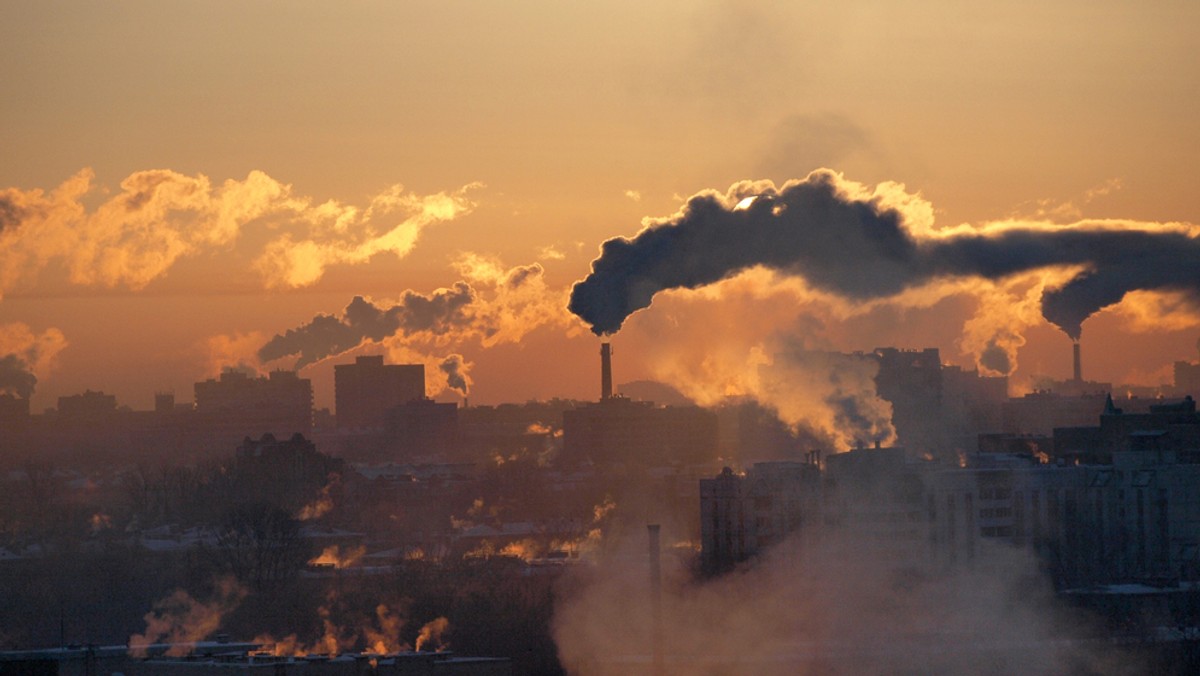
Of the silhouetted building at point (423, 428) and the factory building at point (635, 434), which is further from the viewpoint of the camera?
the silhouetted building at point (423, 428)

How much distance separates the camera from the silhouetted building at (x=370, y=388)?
159500mm

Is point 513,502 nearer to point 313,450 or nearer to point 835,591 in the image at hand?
point 313,450

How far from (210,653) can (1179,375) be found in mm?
112161

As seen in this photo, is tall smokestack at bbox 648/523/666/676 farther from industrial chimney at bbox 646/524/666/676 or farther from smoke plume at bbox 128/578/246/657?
smoke plume at bbox 128/578/246/657

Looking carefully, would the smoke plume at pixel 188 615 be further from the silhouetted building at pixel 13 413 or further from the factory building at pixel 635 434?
the silhouetted building at pixel 13 413

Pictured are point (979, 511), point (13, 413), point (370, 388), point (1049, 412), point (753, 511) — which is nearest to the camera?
point (979, 511)

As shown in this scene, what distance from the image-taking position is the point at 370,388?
529 ft

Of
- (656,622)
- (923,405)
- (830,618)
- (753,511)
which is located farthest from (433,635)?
(923,405)

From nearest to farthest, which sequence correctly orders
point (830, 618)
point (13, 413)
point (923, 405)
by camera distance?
point (830, 618)
point (923, 405)
point (13, 413)

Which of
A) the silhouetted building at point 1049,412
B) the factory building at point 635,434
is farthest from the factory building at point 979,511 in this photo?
the factory building at point 635,434

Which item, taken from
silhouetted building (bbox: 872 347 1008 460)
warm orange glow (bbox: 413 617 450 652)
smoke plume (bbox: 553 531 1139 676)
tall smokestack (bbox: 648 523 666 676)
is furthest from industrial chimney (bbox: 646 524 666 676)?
silhouetted building (bbox: 872 347 1008 460)

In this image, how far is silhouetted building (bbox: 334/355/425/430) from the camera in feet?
523

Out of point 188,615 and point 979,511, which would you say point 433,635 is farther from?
point 979,511

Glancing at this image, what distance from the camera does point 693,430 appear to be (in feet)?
399
